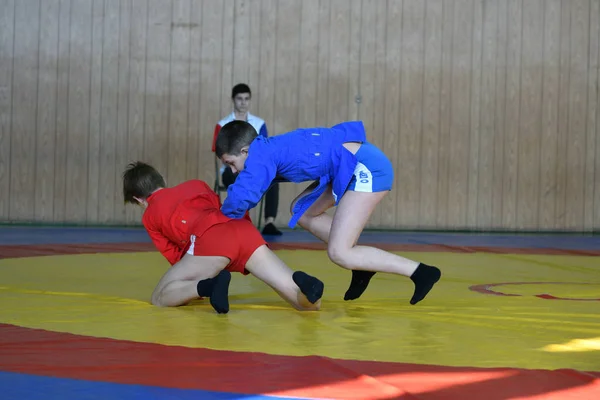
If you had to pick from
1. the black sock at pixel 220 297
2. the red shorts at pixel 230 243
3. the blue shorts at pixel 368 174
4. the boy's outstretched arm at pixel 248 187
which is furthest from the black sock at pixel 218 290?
the blue shorts at pixel 368 174

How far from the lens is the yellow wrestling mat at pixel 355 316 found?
2.52 metres

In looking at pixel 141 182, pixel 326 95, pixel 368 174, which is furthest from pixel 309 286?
pixel 326 95

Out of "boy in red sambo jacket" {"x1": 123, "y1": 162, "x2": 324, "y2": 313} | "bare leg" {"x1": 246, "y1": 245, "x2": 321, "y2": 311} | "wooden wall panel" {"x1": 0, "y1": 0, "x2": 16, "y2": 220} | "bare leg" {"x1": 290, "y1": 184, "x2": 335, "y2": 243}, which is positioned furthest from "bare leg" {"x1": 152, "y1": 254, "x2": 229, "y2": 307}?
"wooden wall panel" {"x1": 0, "y1": 0, "x2": 16, "y2": 220}

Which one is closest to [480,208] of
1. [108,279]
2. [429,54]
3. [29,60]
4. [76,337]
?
[429,54]

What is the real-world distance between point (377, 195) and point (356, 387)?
1.52m

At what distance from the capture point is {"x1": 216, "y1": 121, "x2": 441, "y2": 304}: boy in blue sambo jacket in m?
3.34

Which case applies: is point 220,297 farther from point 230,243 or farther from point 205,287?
point 230,243

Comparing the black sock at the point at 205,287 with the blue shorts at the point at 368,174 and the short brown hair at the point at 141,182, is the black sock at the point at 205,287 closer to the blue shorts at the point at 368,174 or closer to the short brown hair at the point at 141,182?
the short brown hair at the point at 141,182

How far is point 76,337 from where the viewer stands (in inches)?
103

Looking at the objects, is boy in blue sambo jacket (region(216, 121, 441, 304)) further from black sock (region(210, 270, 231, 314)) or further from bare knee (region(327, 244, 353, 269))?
black sock (region(210, 270, 231, 314))

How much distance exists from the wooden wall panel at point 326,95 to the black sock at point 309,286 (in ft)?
17.4

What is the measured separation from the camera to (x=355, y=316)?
3.10 m

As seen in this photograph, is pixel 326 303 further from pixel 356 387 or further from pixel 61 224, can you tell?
pixel 61 224

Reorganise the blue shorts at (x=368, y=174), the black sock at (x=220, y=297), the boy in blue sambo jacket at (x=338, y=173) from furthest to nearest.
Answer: the blue shorts at (x=368, y=174) < the boy in blue sambo jacket at (x=338, y=173) < the black sock at (x=220, y=297)
